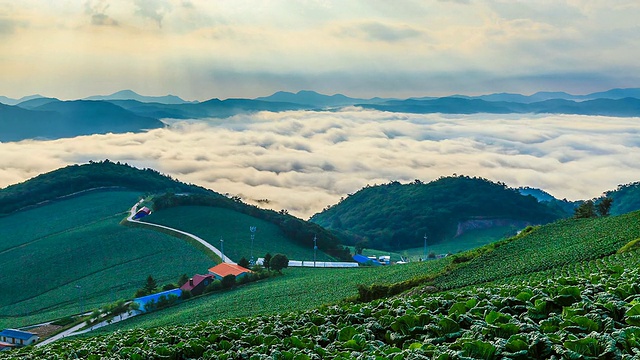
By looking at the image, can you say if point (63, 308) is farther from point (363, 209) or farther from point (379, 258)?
point (363, 209)

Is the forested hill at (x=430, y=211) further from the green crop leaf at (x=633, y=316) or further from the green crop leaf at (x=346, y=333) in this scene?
the green crop leaf at (x=633, y=316)

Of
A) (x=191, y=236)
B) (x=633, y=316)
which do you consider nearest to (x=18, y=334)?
(x=191, y=236)

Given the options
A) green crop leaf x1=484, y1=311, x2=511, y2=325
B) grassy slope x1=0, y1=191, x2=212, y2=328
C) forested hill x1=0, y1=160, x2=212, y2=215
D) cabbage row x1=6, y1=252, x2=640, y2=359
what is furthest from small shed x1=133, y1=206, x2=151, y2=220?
green crop leaf x1=484, y1=311, x2=511, y2=325

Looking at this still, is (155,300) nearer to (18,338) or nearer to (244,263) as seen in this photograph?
(18,338)

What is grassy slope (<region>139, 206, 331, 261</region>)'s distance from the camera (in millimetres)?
97562

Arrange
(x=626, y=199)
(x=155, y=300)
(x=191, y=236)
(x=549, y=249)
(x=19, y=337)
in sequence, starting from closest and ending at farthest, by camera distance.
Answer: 1. (x=549, y=249)
2. (x=19, y=337)
3. (x=155, y=300)
4. (x=191, y=236)
5. (x=626, y=199)

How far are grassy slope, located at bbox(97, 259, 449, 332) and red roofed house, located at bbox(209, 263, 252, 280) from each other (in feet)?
9.49

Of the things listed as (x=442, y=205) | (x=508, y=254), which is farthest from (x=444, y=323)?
(x=442, y=205)

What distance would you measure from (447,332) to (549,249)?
130 ft

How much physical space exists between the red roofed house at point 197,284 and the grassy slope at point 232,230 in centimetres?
1740

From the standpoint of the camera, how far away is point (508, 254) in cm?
5219

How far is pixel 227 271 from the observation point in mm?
77688

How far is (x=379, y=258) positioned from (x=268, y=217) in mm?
20571

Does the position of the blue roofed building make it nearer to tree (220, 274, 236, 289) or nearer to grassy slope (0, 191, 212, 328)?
tree (220, 274, 236, 289)
